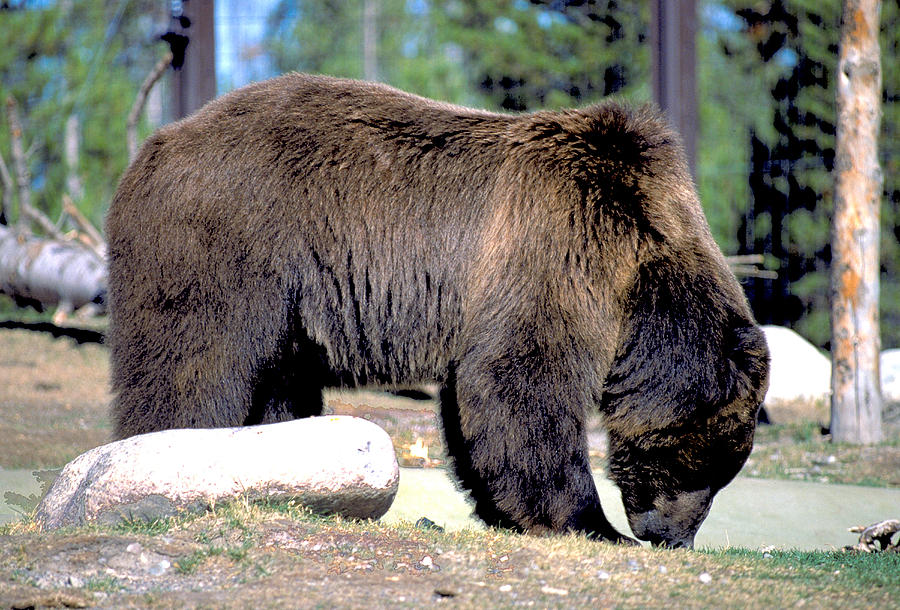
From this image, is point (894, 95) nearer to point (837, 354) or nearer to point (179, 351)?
point (837, 354)

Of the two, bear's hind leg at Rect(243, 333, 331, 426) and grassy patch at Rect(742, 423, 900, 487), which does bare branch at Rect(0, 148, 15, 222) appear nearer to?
bear's hind leg at Rect(243, 333, 331, 426)

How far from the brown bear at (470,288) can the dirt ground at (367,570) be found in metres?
0.48

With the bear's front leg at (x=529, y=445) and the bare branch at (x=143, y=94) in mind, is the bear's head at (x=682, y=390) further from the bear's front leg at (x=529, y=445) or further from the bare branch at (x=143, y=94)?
the bare branch at (x=143, y=94)

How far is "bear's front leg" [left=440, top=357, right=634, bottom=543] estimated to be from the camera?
3.90 m

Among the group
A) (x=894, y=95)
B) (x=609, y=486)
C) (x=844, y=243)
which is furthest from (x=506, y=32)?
(x=609, y=486)

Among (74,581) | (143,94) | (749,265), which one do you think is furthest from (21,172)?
(74,581)

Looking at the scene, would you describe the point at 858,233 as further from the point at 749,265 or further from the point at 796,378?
the point at 749,265

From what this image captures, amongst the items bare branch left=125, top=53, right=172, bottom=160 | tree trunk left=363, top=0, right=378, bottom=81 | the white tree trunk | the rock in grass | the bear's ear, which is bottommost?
the white tree trunk

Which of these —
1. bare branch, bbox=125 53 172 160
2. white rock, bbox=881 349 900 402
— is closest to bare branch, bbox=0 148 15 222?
bare branch, bbox=125 53 172 160

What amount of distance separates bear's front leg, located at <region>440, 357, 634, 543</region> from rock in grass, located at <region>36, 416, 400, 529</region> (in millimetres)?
382

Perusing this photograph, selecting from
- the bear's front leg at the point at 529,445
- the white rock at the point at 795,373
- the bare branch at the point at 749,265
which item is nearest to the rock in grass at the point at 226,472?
the bear's front leg at the point at 529,445

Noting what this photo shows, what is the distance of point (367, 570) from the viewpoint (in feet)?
10.6

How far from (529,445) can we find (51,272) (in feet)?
24.5

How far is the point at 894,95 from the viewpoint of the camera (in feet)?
34.0
